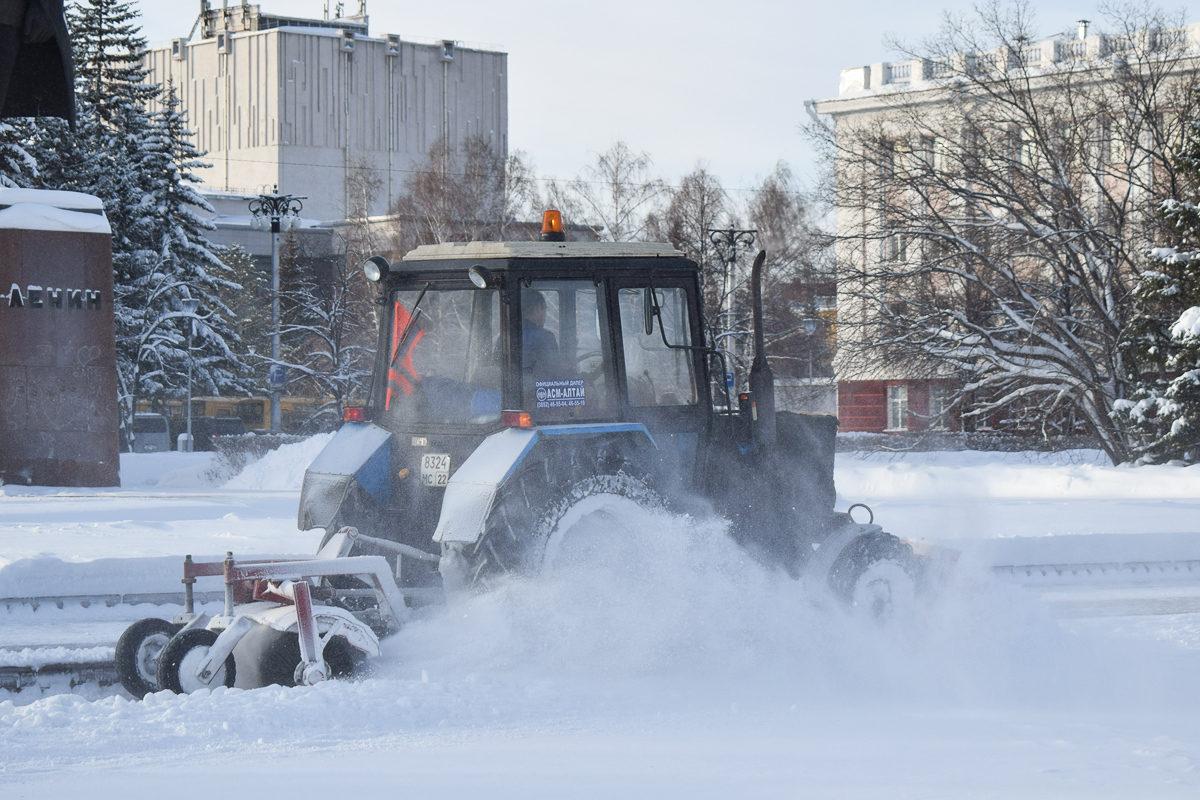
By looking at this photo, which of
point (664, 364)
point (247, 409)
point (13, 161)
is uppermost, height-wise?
point (13, 161)

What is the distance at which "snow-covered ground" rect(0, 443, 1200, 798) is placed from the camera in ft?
15.1

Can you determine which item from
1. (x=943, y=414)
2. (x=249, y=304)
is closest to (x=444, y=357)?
(x=943, y=414)

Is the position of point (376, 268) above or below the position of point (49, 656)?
above

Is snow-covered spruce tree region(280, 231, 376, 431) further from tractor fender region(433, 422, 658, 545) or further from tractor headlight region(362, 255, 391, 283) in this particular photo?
tractor fender region(433, 422, 658, 545)

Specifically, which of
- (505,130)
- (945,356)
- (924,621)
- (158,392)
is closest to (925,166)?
(945,356)

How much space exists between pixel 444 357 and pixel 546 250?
775mm

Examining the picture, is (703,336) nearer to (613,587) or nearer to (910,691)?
(613,587)

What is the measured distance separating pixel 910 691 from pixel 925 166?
2151 cm

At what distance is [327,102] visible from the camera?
8362 centimetres

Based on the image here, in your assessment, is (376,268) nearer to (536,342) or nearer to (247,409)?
(536,342)

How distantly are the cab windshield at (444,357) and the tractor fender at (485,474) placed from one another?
337 millimetres

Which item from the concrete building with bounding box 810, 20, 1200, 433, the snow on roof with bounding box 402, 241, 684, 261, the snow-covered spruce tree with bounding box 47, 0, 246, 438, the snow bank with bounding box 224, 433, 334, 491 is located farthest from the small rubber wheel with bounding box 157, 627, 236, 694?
the snow-covered spruce tree with bounding box 47, 0, 246, 438

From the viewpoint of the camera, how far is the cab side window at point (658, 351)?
6816 millimetres

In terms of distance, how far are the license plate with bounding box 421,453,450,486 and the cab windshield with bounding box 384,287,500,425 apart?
0.60ft
